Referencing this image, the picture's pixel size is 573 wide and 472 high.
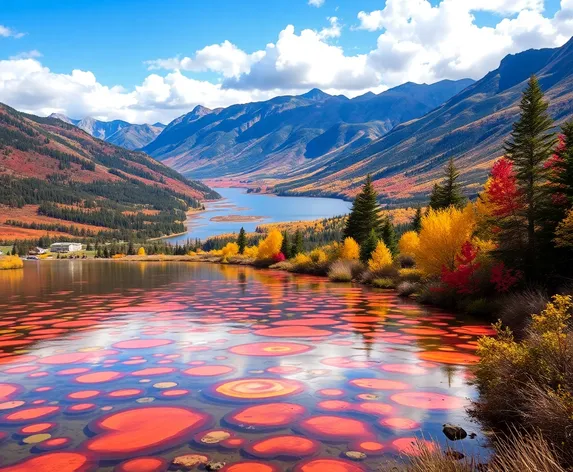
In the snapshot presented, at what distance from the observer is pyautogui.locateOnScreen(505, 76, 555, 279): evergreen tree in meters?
27.5

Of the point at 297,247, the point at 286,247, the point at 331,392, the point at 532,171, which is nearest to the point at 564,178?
Answer: the point at 532,171

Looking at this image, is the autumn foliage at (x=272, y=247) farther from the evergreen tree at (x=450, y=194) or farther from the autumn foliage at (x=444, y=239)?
the autumn foliage at (x=444, y=239)

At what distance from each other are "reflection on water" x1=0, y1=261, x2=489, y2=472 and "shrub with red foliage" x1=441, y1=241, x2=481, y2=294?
3522 mm

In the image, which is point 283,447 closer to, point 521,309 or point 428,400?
point 428,400

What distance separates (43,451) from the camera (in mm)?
9844

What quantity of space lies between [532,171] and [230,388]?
22.9 meters

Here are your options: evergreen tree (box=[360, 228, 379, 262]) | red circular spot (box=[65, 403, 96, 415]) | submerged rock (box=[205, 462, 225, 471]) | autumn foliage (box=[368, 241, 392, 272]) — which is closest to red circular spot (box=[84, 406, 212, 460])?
red circular spot (box=[65, 403, 96, 415])

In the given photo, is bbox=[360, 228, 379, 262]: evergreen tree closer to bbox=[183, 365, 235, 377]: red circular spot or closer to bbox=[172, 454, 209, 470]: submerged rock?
bbox=[183, 365, 235, 377]: red circular spot

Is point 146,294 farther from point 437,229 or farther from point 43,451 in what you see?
point 43,451

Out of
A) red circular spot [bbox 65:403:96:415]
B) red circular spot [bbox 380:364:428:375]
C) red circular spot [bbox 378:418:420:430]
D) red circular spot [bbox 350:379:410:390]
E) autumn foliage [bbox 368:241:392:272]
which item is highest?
autumn foliage [bbox 368:241:392:272]

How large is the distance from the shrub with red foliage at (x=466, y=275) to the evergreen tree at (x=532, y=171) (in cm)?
355

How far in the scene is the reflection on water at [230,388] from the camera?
10.0m

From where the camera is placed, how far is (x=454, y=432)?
34.5 ft

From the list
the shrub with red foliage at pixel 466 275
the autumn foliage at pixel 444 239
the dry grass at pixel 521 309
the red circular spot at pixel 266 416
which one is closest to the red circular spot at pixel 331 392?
the red circular spot at pixel 266 416
